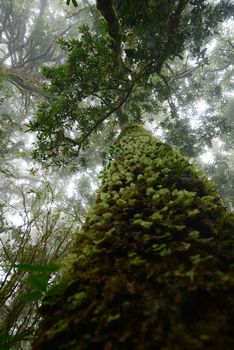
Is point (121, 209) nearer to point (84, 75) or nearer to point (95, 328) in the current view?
point (95, 328)

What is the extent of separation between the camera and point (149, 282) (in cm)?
150

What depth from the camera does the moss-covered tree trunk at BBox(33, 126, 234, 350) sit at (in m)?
1.21

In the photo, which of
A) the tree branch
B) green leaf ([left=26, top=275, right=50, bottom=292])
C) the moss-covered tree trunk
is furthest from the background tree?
the tree branch

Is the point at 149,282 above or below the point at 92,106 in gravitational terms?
below

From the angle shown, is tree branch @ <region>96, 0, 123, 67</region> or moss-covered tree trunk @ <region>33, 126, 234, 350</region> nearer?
moss-covered tree trunk @ <region>33, 126, 234, 350</region>

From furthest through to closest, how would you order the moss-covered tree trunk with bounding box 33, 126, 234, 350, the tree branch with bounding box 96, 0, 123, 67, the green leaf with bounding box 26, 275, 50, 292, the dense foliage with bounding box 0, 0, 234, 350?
the tree branch with bounding box 96, 0, 123, 67 < the dense foliage with bounding box 0, 0, 234, 350 < the green leaf with bounding box 26, 275, 50, 292 < the moss-covered tree trunk with bounding box 33, 126, 234, 350

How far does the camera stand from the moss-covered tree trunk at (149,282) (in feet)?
3.98

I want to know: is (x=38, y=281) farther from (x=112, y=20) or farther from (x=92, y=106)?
(x=92, y=106)

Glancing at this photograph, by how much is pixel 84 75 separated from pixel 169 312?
561 centimetres

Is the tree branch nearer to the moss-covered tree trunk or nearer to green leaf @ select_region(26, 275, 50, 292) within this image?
the moss-covered tree trunk

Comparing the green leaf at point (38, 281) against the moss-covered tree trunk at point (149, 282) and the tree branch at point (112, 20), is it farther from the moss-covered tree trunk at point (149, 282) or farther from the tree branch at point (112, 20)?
the tree branch at point (112, 20)

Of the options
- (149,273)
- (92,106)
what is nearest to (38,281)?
(149,273)

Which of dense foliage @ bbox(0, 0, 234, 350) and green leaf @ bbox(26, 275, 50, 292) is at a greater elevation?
dense foliage @ bbox(0, 0, 234, 350)

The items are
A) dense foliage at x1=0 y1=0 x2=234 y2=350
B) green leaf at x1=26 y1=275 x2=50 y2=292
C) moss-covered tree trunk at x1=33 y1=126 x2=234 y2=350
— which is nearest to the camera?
moss-covered tree trunk at x1=33 y1=126 x2=234 y2=350
